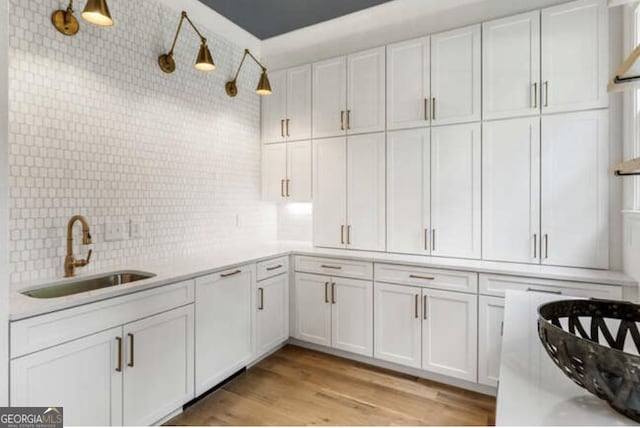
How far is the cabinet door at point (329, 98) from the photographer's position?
325 cm

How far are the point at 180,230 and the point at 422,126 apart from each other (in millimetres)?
2237

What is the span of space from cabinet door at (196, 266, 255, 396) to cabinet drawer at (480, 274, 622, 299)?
178cm

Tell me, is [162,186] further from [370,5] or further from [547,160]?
[547,160]

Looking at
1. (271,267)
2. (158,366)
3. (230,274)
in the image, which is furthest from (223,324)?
(271,267)

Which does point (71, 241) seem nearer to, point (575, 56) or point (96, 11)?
point (96, 11)

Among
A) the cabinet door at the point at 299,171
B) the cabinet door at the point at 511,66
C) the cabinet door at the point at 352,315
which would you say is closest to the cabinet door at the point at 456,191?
the cabinet door at the point at 511,66

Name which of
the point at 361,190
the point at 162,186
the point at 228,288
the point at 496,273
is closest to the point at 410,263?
the point at 496,273

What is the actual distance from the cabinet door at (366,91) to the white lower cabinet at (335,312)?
56.8 inches

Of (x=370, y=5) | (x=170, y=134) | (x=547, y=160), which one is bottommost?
(x=547, y=160)

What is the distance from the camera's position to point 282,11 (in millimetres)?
2926

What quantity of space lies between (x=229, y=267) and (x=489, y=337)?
1.94m

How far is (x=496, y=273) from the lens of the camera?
7.72ft

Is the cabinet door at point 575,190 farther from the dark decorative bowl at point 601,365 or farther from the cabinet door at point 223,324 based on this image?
the cabinet door at point 223,324

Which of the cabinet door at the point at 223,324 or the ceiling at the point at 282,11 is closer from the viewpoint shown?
the cabinet door at the point at 223,324
